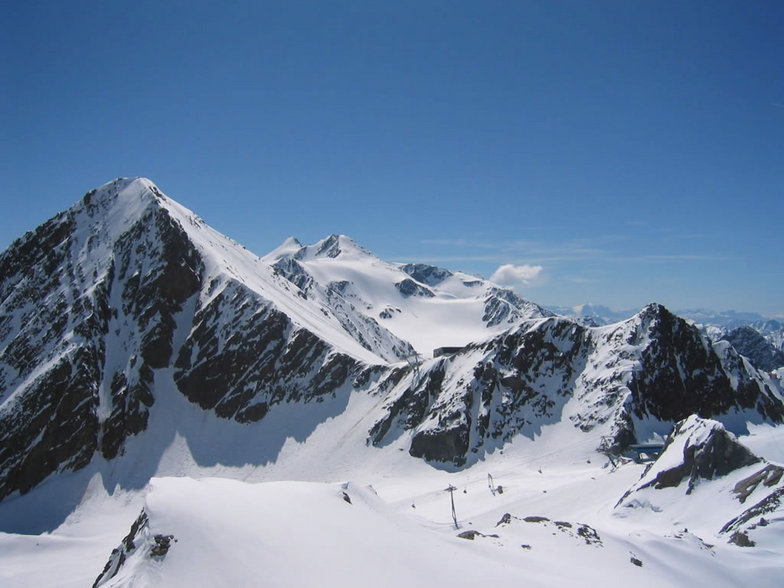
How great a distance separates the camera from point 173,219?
11875cm

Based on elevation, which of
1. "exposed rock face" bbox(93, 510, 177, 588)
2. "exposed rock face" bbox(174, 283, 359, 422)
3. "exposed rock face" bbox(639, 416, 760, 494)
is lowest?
"exposed rock face" bbox(93, 510, 177, 588)

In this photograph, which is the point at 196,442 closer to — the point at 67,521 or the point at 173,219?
the point at 67,521

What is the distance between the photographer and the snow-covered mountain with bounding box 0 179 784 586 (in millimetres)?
69812

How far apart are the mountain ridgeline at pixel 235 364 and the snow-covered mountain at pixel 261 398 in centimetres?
34

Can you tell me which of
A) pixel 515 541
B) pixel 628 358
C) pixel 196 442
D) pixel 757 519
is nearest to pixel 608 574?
pixel 515 541

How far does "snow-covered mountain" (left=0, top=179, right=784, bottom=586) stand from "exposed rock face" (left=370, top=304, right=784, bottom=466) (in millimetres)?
349

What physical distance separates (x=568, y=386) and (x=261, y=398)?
6113 centimetres

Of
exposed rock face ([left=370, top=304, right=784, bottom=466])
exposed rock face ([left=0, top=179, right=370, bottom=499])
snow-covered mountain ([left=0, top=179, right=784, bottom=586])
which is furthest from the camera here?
exposed rock face ([left=0, top=179, right=370, bottom=499])

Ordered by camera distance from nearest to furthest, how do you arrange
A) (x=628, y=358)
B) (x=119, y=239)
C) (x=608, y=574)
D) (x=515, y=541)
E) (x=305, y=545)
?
1. (x=305, y=545)
2. (x=608, y=574)
3. (x=515, y=541)
4. (x=628, y=358)
5. (x=119, y=239)

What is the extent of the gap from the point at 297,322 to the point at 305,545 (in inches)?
3324

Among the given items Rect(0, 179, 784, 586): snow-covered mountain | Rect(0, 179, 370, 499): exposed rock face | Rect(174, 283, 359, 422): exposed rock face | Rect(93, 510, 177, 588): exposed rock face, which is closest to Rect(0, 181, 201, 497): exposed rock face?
Rect(0, 179, 370, 499): exposed rock face

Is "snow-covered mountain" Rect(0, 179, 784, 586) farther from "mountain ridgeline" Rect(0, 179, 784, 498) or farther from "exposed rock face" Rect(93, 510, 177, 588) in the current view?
"exposed rock face" Rect(93, 510, 177, 588)

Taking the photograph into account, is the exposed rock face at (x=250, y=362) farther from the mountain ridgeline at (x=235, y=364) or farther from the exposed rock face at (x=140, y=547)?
the exposed rock face at (x=140, y=547)

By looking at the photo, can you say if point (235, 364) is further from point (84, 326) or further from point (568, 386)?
point (568, 386)
